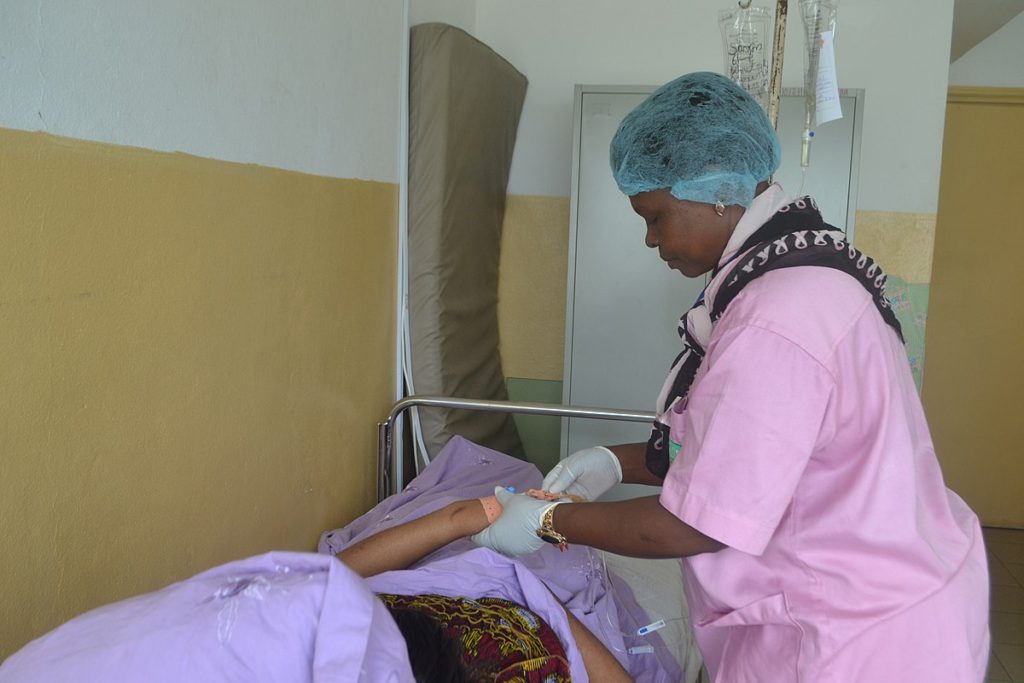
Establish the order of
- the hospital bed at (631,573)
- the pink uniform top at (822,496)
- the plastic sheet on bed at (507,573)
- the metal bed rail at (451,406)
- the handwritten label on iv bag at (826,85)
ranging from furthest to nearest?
the metal bed rail at (451,406) < the hospital bed at (631,573) < the handwritten label on iv bag at (826,85) < the plastic sheet on bed at (507,573) < the pink uniform top at (822,496)

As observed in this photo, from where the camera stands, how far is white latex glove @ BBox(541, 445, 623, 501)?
1695 mm

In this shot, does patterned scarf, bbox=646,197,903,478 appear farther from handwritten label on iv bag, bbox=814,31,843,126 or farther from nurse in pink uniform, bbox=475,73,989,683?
handwritten label on iv bag, bbox=814,31,843,126

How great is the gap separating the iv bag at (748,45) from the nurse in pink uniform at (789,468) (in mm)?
676

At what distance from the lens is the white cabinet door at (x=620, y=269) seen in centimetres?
271

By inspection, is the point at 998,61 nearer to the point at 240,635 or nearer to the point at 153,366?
the point at 153,366

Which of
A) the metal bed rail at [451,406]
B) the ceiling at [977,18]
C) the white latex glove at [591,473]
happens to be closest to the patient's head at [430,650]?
the white latex glove at [591,473]

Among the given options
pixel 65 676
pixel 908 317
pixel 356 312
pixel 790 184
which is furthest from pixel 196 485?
pixel 908 317

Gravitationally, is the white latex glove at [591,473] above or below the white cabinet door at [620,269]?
below

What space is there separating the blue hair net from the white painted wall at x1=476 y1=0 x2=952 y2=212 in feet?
6.57

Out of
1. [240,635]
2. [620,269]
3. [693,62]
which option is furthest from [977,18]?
[240,635]

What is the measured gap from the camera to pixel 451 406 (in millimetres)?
A: 2182

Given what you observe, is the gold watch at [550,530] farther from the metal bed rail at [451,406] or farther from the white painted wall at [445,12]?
the white painted wall at [445,12]

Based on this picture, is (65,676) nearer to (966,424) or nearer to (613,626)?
(613,626)

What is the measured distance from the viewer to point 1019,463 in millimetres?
4324
